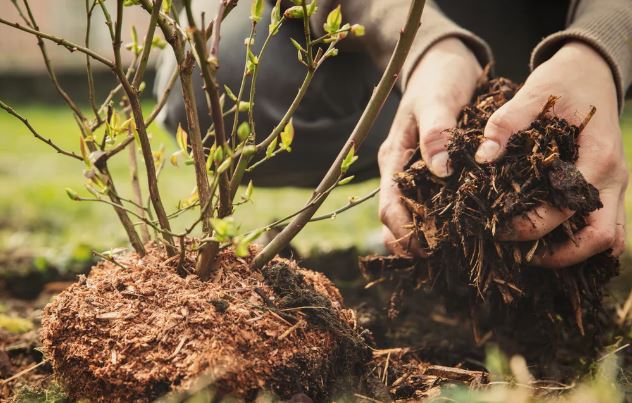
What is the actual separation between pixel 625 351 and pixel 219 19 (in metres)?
1.51

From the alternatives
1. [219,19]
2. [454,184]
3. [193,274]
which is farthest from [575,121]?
→ [193,274]

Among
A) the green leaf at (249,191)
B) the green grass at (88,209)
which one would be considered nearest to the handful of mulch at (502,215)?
the green leaf at (249,191)

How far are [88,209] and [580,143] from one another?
3.81m

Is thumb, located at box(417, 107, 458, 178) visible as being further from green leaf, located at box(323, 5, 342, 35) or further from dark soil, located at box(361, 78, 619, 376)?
green leaf, located at box(323, 5, 342, 35)

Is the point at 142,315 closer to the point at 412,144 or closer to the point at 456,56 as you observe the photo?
the point at 412,144

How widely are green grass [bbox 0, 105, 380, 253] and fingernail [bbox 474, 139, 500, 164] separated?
5.05ft

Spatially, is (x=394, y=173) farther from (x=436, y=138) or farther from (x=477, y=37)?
(x=477, y=37)

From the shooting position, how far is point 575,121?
152 cm

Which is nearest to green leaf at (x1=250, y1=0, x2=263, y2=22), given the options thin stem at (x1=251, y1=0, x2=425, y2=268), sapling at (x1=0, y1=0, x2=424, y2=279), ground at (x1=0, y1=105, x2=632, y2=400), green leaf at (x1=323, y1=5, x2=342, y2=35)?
sapling at (x1=0, y1=0, x2=424, y2=279)

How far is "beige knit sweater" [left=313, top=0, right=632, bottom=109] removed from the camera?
173 centimetres

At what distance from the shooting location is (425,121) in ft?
5.24

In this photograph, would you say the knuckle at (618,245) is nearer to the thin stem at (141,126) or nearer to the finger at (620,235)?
the finger at (620,235)

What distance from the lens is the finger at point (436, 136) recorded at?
151 centimetres

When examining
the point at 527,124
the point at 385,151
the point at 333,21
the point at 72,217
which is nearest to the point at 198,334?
→ the point at 333,21
